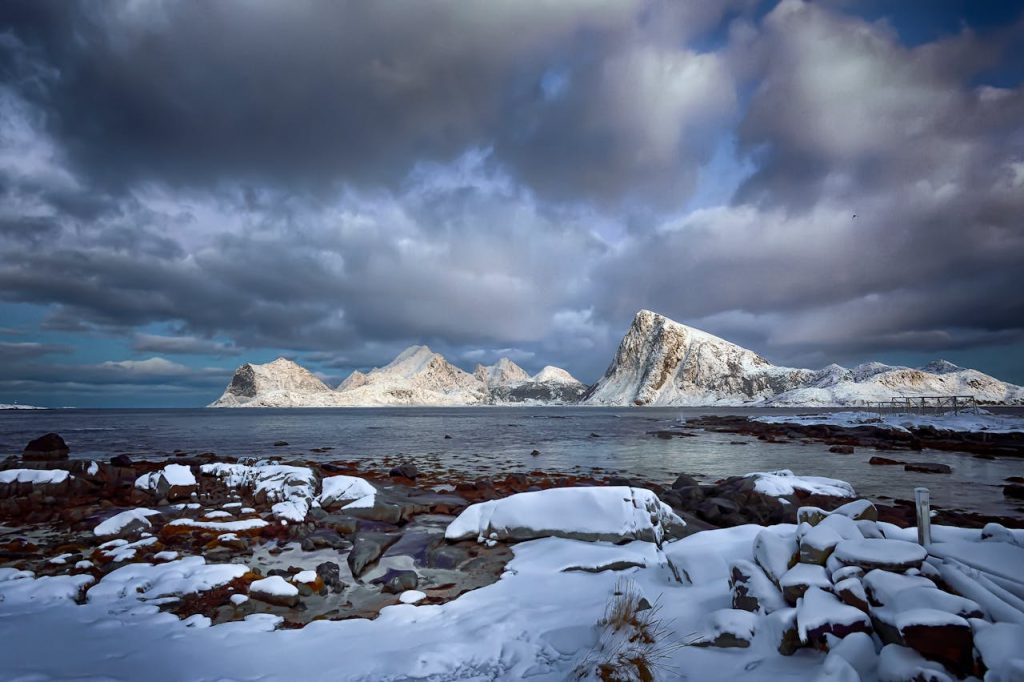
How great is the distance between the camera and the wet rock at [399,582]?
7.62m

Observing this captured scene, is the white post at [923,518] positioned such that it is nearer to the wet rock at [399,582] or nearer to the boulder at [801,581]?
the boulder at [801,581]

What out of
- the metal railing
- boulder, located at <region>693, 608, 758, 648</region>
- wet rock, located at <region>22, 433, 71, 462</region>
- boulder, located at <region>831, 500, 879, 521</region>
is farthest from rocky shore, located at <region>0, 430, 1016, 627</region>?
the metal railing

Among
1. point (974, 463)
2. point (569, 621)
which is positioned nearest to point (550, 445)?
point (974, 463)

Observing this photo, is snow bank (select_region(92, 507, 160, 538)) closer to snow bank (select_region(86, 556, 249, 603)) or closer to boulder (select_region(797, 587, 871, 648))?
snow bank (select_region(86, 556, 249, 603))

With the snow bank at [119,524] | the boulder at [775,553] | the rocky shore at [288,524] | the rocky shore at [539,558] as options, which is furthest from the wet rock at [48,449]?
the boulder at [775,553]

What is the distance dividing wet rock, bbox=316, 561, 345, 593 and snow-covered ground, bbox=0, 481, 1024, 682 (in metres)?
0.76

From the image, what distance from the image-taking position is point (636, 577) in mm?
7371

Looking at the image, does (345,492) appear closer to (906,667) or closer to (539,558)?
(539,558)

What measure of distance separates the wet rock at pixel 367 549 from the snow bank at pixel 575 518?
1.36 metres

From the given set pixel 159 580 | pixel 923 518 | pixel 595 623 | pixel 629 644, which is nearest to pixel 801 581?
pixel 923 518

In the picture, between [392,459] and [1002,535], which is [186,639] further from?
[392,459]

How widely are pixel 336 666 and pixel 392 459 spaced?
25161 mm

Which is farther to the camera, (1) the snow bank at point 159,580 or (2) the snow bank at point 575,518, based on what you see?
(2) the snow bank at point 575,518

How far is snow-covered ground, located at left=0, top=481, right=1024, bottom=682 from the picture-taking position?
14.6 ft
